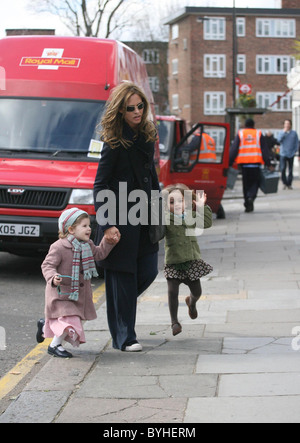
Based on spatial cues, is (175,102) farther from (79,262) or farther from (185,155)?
(79,262)

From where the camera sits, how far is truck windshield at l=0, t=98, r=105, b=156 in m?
10.4

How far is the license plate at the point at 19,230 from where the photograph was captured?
31.4ft

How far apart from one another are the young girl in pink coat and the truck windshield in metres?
4.28

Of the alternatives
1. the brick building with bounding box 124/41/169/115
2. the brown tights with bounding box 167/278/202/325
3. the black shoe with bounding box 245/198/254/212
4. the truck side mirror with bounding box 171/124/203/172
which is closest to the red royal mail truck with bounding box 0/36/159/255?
the brown tights with bounding box 167/278/202/325

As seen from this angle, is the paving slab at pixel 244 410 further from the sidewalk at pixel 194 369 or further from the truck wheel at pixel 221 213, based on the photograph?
the truck wheel at pixel 221 213

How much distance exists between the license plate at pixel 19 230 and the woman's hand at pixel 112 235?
3650 millimetres

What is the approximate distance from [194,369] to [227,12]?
237ft

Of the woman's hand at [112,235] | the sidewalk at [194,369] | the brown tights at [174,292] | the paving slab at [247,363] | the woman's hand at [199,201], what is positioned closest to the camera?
the sidewalk at [194,369]

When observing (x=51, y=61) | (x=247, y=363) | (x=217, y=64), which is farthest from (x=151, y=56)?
(x=247, y=363)

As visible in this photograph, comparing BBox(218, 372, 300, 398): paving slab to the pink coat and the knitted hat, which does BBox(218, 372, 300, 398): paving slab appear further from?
the knitted hat

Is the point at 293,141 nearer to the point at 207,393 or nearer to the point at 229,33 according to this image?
the point at 207,393

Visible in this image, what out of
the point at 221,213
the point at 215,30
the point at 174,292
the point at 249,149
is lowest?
the point at 221,213

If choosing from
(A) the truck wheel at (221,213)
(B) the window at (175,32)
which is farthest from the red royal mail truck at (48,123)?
(B) the window at (175,32)

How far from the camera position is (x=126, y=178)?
6.13 m
